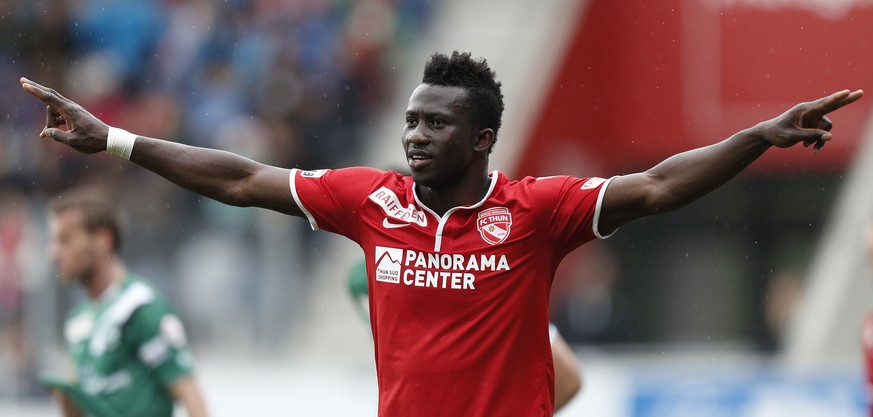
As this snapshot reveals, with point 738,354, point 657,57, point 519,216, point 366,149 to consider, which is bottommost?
point 738,354

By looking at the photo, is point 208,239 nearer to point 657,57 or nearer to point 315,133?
point 315,133

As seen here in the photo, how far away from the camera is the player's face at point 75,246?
7664mm

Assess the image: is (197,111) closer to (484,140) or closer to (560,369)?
(560,369)

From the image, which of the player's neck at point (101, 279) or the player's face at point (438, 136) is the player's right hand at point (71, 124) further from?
the player's neck at point (101, 279)

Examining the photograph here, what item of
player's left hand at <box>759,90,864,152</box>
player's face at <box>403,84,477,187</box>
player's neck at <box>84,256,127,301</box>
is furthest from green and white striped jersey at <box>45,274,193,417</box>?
player's left hand at <box>759,90,864,152</box>

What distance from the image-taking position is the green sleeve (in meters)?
7.38

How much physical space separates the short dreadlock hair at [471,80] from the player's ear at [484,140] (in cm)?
2

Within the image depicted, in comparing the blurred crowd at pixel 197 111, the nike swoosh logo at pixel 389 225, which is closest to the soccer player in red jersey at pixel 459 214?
the nike swoosh logo at pixel 389 225

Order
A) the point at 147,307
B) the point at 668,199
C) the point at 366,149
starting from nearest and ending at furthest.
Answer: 1. the point at 668,199
2. the point at 147,307
3. the point at 366,149

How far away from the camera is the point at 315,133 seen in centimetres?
1477

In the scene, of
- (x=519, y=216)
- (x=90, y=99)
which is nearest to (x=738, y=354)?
(x=90, y=99)

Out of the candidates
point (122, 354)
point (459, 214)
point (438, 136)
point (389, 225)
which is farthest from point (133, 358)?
point (438, 136)

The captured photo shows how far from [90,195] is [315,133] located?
693 centimetres

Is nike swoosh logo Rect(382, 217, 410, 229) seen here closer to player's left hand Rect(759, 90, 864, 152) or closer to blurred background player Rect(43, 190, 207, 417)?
player's left hand Rect(759, 90, 864, 152)
